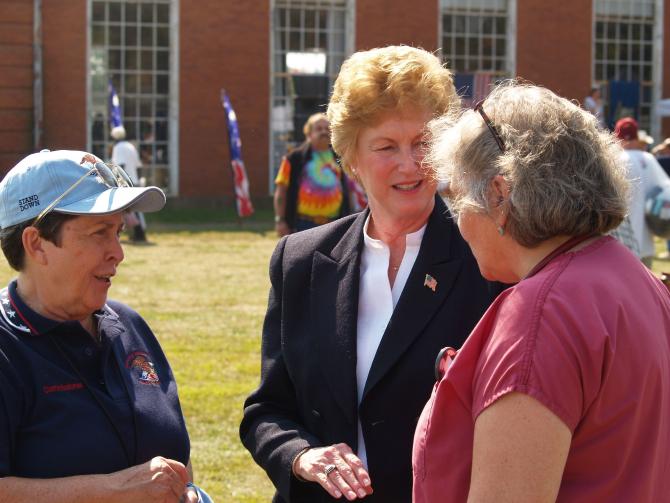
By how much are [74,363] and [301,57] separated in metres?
23.5

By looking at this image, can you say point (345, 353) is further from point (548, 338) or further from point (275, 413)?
point (548, 338)

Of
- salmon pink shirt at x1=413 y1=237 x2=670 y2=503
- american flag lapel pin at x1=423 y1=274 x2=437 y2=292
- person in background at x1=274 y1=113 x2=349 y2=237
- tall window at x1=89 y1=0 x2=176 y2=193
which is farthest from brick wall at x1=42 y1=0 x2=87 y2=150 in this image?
salmon pink shirt at x1=413 y1=237 x2=670 y2=503

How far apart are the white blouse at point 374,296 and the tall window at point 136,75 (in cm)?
2133

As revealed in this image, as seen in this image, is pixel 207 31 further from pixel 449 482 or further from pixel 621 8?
pixel 449 482

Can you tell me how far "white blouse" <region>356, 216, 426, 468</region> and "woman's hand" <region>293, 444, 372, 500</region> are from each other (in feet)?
0.53

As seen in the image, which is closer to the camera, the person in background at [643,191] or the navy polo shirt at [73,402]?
the navy polo shirt at [73,402]

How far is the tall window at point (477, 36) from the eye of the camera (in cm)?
2705

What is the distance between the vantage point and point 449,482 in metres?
2.21

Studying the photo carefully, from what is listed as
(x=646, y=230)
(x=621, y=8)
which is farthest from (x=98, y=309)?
(x=621, y=8)

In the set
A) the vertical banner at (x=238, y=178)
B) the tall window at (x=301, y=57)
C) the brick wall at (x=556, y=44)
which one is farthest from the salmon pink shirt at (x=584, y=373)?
the brick wall at (x=556, y=44)

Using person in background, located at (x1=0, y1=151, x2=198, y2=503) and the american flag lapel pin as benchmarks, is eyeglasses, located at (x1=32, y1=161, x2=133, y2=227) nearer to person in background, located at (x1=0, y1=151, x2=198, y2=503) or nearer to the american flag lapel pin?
person in background, located at (x1=0, y1=151, x2=198, y2=503)

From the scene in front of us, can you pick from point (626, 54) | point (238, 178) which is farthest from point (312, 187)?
point (626, 54)

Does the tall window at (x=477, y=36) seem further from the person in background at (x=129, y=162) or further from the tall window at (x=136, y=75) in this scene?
the person in background at (x=129, y=162)

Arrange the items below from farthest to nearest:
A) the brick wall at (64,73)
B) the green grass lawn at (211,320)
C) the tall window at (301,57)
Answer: the tall window at (301,57) < the brick wall at (64,73) < the green grass lawn at (211,320)
